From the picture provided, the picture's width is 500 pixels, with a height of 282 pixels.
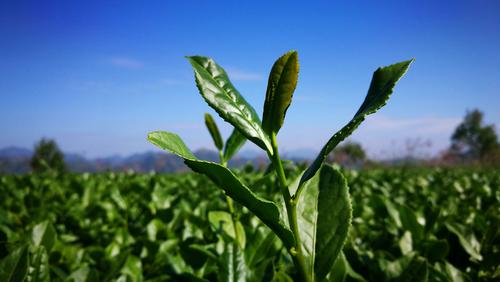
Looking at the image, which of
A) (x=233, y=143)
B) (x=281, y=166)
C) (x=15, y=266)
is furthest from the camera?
(x=233, y=143)

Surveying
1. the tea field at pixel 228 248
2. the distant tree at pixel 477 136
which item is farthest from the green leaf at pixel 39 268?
the distant tree at pixel 477 136

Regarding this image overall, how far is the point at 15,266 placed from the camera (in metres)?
1.21

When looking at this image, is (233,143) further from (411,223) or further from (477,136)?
(477,136)

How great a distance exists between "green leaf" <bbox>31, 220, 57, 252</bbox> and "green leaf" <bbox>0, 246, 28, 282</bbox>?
449mm

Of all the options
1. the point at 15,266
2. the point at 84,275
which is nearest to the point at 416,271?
the point at 84,275

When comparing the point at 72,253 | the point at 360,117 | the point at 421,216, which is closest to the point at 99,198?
the point at 72,253

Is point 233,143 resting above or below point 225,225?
above

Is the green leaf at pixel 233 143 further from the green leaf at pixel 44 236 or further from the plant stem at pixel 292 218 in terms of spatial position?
the green leaf at pixel 44 236

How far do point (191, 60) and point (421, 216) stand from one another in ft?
5.70

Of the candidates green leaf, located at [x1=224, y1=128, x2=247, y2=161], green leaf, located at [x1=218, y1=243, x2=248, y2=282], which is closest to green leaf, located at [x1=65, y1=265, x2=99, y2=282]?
green leaf, located at [x1=218, y1=243, x2=248, y2=282]

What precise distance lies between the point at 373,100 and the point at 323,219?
37cm

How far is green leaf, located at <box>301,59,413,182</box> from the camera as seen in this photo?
31.9 inches

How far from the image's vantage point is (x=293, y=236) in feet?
2.84

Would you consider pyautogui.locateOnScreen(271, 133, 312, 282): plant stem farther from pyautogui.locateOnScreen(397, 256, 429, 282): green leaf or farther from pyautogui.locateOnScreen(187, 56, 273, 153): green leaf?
pyautogui.locateOnScreen(397, 256, 429, 282): green leaf
